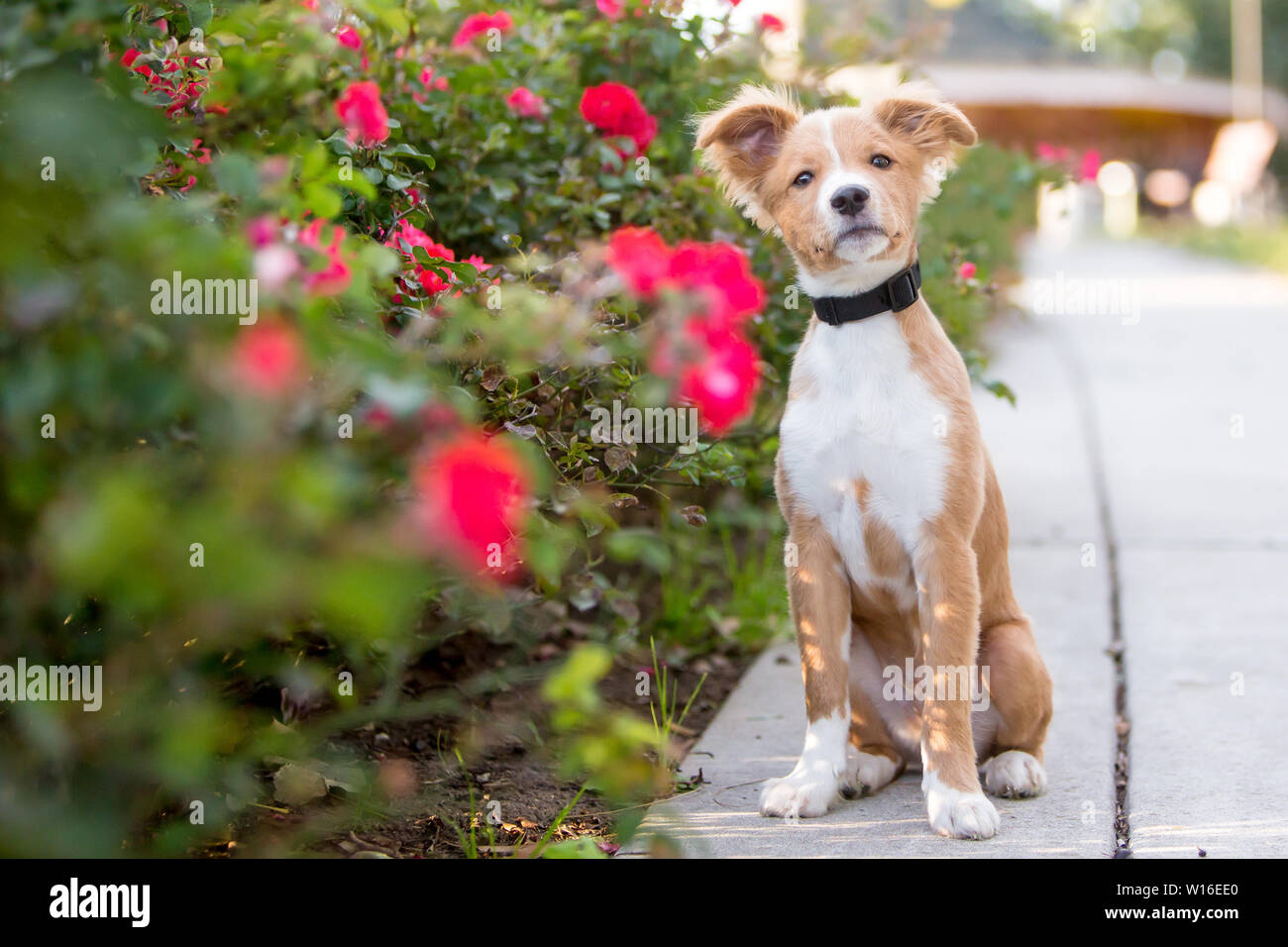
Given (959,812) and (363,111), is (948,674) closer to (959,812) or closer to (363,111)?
(959,812)

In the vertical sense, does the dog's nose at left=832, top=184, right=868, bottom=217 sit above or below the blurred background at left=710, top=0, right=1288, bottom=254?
below

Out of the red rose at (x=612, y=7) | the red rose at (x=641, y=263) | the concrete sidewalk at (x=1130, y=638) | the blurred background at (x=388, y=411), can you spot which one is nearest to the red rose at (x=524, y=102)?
the blurred background at (x=388, y=411)

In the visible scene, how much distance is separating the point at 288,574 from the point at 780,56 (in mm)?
4105

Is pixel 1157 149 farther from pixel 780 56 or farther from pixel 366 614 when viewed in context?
pixel 366 614

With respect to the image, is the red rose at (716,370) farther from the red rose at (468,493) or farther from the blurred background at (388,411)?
the red rose at (468,493)

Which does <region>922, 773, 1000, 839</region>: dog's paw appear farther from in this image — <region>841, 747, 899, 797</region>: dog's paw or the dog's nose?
the dog's nose

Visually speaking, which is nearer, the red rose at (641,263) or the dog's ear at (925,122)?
the red rose at (641,263)

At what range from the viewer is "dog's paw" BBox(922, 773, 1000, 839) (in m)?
2.81

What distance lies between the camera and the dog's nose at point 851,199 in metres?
2.92

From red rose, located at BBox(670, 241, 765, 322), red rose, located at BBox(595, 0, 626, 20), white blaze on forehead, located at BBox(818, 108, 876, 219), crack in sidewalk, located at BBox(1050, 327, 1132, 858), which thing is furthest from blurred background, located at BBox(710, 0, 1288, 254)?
red rose, located at BBox(670, 241, 765, 322)

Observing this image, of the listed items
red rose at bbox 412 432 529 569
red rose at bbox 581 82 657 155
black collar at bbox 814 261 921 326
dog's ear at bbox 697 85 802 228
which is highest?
red rose at bbox 581 82 657 155

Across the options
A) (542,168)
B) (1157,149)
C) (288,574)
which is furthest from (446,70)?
(1157,149)

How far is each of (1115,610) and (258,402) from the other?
394cm

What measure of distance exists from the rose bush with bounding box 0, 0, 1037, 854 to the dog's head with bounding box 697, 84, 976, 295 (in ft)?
1.45
